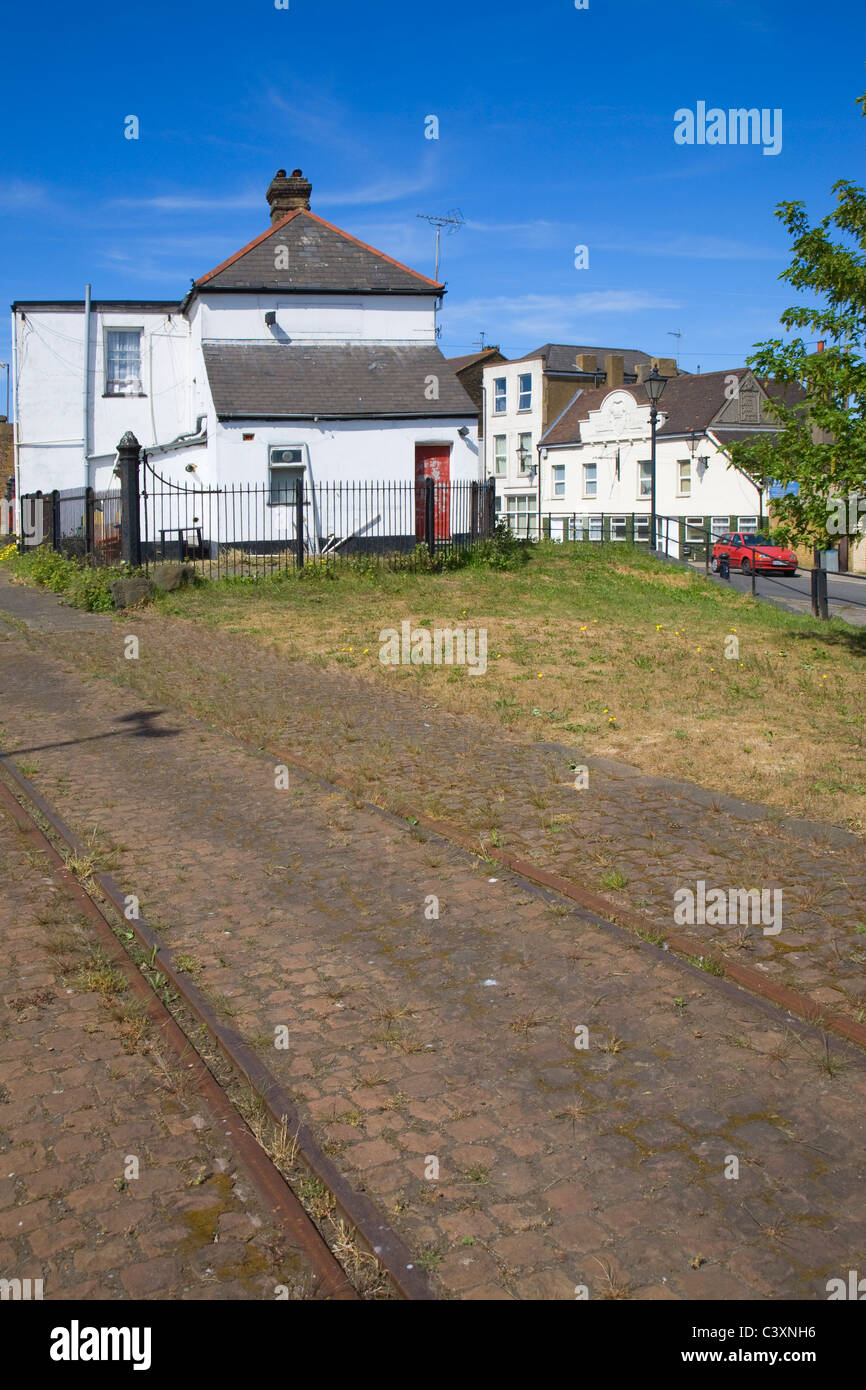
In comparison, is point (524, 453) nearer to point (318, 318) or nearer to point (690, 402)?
point (690, 402)

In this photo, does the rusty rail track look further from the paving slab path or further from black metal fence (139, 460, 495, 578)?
black metal fence (139, 460, 495, 578)

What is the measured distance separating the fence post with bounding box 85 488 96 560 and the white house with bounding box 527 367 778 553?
22.2 metres

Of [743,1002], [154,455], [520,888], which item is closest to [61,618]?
[154,455]

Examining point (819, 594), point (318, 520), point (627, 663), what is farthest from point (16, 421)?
point (627, 663)

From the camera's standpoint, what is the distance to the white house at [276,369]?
86.9ft

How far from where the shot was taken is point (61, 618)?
61.5 feet

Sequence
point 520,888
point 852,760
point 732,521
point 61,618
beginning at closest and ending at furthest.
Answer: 1. point 520,888
2. point 852,760
3. point 61,618
4. point 732,521

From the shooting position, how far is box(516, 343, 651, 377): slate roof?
55875mm

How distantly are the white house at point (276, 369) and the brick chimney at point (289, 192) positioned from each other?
0.13ft

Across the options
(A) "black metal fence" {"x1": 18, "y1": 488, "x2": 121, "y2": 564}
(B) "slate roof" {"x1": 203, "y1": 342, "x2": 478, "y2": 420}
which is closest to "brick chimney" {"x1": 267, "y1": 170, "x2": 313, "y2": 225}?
(B) "slate roof" {"x1": 203, "y1": 342, "x2": 478, "y2": 420}

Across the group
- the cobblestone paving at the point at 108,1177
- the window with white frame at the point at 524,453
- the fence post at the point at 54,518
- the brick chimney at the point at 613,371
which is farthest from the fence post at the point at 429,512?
the brick chimney at the point at 613,371

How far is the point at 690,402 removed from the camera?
47.7 metres
